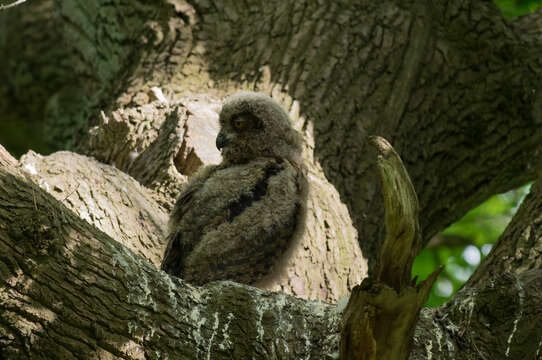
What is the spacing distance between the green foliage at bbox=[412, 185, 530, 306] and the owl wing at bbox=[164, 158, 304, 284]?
4.78 metres

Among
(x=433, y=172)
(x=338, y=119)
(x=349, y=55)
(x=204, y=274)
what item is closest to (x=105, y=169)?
(x=204, y=274)

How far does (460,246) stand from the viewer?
344 inches

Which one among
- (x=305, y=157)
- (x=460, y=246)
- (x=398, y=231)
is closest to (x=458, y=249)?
(x=460, y=246)

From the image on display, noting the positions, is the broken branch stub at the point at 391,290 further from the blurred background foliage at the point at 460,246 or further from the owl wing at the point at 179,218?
the blurred background foliage at the point at 460,246

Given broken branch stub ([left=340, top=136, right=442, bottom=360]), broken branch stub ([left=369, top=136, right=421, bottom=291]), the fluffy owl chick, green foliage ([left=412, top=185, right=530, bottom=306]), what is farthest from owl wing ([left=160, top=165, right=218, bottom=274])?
green foliage ([left=412, top=185, right=530, bottom=306])

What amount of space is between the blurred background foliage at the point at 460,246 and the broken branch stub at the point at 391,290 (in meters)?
6.09

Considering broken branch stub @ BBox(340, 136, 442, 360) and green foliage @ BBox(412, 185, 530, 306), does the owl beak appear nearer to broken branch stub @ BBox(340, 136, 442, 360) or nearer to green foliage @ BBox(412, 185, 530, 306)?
broken branch stub @ BBox(340, 136, 442, 360)

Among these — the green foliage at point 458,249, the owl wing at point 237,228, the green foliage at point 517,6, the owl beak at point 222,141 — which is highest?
the green foliage at point 517,6

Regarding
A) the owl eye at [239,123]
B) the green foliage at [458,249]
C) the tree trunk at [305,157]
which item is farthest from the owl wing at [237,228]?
Result: the green foliage at [458,249]

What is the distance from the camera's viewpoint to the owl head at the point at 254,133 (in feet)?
14.7

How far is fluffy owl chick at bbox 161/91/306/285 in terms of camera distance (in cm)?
392

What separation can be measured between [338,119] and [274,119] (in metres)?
0.96

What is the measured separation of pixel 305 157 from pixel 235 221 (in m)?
1.16

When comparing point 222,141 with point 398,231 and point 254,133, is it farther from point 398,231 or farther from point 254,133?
point 398,231
